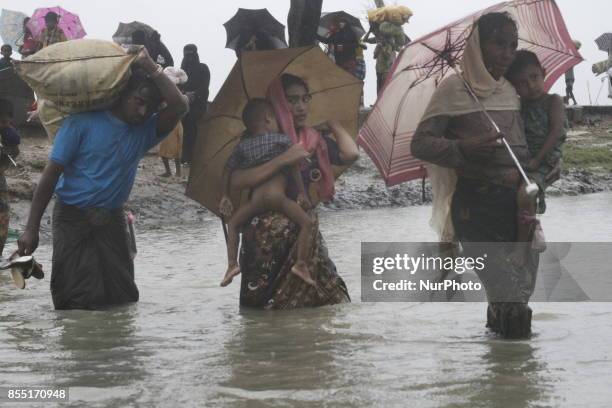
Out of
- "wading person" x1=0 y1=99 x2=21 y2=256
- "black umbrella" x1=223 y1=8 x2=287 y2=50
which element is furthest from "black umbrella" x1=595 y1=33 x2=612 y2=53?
"wading person" x1=0 y1=99 x2=21 y2=256

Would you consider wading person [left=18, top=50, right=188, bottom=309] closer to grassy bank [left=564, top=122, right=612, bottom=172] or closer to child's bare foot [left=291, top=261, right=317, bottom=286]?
child's bare foot [left=291, top=261, right=317, bottom=286]

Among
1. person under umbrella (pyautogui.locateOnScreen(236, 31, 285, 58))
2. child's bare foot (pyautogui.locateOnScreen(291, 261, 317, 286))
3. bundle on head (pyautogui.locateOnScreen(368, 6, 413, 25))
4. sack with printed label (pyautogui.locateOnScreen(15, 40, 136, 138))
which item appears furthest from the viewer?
bundle on head (pyautogui.locateOnScreen(368, 6, 413, 25))

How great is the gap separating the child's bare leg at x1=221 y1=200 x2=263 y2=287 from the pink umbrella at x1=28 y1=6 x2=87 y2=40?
35.0ft

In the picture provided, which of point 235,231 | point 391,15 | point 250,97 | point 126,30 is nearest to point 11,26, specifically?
point 126,30

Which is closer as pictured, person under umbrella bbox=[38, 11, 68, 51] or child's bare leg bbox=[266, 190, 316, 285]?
child's bare leg bbox=[266, 190, 316, 285]

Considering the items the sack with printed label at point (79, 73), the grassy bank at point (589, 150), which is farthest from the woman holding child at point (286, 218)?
the grassy bank at point (589, 150)

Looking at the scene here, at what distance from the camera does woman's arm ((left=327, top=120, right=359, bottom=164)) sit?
772 centimetres

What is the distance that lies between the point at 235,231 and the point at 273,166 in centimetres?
46

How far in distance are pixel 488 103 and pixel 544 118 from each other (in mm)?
309

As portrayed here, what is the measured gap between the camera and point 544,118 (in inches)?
Answer: 259

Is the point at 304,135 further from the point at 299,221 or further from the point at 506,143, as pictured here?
the point at 506,143

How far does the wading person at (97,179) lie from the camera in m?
7.26

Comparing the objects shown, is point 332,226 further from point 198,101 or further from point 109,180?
point 109,180

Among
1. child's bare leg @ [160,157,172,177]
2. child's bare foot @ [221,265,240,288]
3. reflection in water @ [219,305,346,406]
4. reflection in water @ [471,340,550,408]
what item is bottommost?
reflection in water @ [219,305,346,406]
